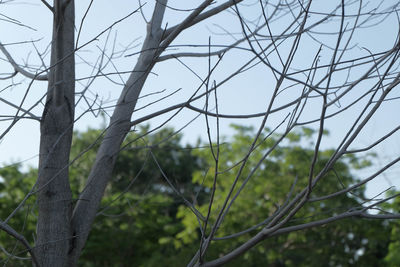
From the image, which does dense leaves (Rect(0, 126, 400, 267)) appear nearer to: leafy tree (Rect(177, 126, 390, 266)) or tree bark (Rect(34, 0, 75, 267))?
leafy tree (Rect(177, 126, 390, 266))

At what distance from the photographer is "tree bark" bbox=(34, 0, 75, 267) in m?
2.35

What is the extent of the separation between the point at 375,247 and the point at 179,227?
4922 mm

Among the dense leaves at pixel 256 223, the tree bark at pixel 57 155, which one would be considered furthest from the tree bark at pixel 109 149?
the dense leaves at pixel 256 223

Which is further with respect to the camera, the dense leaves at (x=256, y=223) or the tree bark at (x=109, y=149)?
the dense leaves at (x=256, y=223)

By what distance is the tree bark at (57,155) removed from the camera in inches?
92.4

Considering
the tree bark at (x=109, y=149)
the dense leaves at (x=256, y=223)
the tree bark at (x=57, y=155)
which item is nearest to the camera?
the tree bark at (x=57, y=155)

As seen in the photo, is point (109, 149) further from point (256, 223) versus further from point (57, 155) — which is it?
point (256, 223)

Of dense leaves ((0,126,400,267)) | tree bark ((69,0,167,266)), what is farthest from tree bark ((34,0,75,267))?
dense leaves ((0,126,400,267))

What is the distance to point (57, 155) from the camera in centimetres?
243

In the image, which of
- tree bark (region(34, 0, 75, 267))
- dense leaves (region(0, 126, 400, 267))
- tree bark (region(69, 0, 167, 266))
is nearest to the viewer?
tree bark (region(34, 0, 75, 267))

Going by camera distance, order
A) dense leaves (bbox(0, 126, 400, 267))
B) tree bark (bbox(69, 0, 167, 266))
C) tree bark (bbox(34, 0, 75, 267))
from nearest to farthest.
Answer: tree bark (bbox(34, 0, 75, 267))
tree bark (bbox(69, 0, 167, 266))
dense leaves (bbox(0, 126, 400, 267))

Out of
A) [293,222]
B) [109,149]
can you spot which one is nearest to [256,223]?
[293,222]

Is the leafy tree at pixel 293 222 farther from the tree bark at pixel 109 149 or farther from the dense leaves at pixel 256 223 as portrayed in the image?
the tree bark at pixel 109 149

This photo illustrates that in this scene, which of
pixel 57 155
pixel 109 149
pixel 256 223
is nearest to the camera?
Answer: pixel 57 155
